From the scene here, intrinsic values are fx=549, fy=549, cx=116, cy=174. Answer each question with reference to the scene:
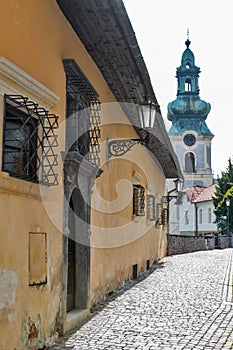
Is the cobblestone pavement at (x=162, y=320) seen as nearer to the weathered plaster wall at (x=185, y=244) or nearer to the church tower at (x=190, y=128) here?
the weathered plaster wall at (x=185, y=244)

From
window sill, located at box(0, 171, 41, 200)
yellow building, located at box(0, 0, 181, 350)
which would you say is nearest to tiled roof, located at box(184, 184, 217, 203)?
yellow building, located at box(0, 0, 181, 350)

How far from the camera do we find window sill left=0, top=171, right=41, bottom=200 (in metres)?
4.75

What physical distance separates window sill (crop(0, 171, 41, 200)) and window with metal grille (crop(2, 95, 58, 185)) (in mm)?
61

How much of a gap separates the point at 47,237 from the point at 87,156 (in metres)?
2.28

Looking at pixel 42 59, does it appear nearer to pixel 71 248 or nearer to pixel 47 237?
pixel 47 237

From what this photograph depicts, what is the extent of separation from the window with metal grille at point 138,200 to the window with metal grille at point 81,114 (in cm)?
525

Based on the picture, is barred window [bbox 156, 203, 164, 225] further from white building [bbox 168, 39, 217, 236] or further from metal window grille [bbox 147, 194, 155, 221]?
white building [bbox 168, 39, 217, 236]

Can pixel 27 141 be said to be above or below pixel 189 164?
below

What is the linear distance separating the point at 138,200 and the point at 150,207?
3.12m

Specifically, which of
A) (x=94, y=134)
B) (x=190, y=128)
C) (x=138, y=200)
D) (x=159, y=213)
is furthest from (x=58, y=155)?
(x=190, y=128)

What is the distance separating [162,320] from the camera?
7.44 metres

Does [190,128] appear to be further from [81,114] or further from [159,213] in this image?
[81,114]

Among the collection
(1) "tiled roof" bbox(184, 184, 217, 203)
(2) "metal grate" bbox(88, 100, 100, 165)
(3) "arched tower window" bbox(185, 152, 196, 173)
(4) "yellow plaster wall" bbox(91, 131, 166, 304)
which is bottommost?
(4) "yellow plaster wall" bbox(91, 131, 166, 304)

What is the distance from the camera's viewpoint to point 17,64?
16.8ft
